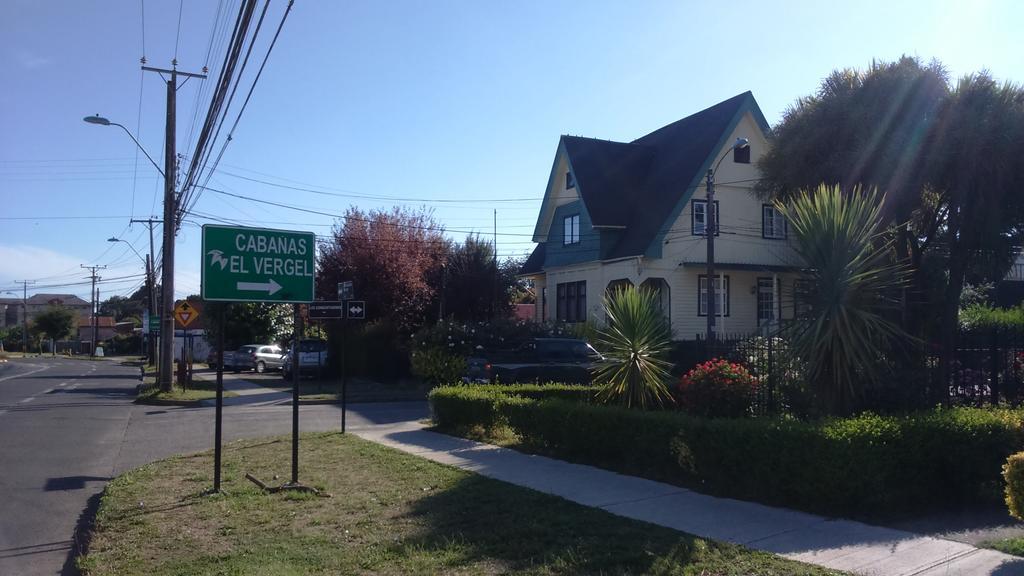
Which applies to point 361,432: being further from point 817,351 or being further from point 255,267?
point 817,351

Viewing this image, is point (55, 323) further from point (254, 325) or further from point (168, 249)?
point (168, 249)

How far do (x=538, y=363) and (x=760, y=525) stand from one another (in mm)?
13579

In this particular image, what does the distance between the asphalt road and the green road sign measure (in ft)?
8.86

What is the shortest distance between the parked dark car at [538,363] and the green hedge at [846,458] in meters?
10.2

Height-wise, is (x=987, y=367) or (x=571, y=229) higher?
(x=571, y=229)

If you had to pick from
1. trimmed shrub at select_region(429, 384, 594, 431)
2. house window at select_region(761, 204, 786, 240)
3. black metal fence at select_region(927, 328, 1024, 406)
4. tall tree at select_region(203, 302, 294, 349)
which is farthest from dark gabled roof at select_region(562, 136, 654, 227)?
tall tree at select_region(203, 302, 294, 349)

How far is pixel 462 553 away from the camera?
682cm

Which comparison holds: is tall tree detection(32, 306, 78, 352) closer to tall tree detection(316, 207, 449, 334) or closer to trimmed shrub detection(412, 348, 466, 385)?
tall tree detection(316, 207, 449, 334)

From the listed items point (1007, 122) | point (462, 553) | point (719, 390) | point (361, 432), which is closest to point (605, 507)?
point (462, 553)

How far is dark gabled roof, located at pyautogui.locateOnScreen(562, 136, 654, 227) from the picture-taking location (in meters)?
29.9

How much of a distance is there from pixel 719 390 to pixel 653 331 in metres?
1.72

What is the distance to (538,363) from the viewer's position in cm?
2111

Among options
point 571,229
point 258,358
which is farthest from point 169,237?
point 258,358

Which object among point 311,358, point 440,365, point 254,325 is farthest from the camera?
point 254,325
